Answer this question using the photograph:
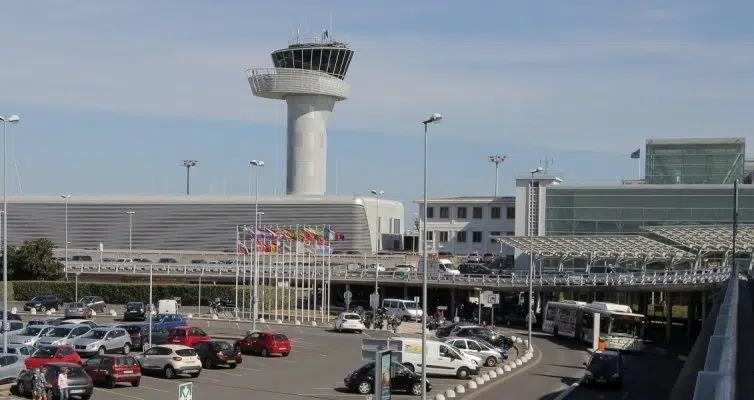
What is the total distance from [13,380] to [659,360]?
29731 millimetres

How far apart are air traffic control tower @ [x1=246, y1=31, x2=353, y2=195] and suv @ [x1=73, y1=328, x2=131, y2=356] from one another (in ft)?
272

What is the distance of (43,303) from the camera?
71.1 metres

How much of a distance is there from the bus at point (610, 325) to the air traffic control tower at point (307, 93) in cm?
7071

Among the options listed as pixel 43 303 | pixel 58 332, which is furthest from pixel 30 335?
pixel 43 303

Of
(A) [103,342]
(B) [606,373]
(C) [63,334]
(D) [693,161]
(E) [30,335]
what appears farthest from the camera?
(D) [693,161]

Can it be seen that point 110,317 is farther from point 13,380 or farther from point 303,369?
point 13,380

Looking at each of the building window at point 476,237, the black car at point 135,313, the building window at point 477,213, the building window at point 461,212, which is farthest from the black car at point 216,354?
the building window at point 476,237

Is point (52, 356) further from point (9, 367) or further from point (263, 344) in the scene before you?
point (263, 344)

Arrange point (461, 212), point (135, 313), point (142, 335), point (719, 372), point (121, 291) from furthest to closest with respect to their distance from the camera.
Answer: point (461, 212) < point (121, 291) < point (135, 313) < point (142, 335) < point (719, 372)

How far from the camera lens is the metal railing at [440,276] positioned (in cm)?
6275

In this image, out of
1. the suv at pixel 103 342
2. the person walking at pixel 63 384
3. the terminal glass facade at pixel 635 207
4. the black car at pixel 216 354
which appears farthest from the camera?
the terminal glass facade at pixel 635 207

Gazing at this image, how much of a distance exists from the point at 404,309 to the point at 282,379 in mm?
34484

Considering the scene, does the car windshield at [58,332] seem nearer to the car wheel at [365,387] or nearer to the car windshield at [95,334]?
the car windshield at [95,334]

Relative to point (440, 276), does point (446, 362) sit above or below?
above
